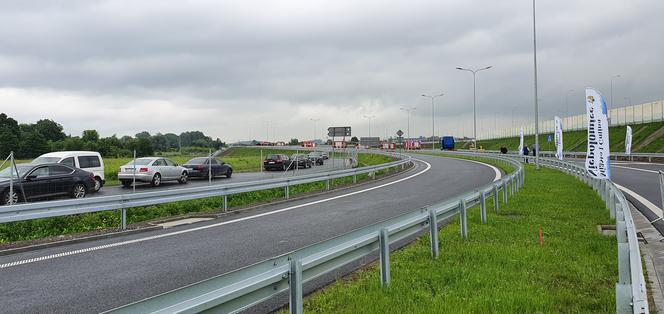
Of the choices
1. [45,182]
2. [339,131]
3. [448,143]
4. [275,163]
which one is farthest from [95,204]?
[448,143]

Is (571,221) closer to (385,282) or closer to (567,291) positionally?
(567,291)

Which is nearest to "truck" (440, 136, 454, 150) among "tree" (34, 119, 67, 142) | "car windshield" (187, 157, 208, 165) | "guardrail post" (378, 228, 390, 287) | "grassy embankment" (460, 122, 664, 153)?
"grassy embankment" (460, 122, 664, 153)

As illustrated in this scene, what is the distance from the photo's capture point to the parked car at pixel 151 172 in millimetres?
24234

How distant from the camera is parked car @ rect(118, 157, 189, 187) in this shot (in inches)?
954

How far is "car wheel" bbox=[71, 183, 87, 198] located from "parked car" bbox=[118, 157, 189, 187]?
5.06m

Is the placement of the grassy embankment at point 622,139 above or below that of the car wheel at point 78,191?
above

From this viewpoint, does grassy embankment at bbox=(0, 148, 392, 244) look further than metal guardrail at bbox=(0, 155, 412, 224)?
Yes

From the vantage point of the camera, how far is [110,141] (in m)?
65.0

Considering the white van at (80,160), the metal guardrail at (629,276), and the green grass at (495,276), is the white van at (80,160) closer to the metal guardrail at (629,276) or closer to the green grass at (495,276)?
the green grass at (495,276)

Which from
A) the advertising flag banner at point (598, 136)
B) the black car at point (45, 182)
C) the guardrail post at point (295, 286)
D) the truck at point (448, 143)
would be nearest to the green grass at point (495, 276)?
the guardrail post at point (295, 286)

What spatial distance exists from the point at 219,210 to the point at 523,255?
919cm

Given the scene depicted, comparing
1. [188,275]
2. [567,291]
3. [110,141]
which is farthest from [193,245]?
[110,141]

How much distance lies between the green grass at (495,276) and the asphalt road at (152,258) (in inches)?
83.7

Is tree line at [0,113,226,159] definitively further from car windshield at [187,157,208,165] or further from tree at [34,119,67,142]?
car windshield at [187,157,208,165]
